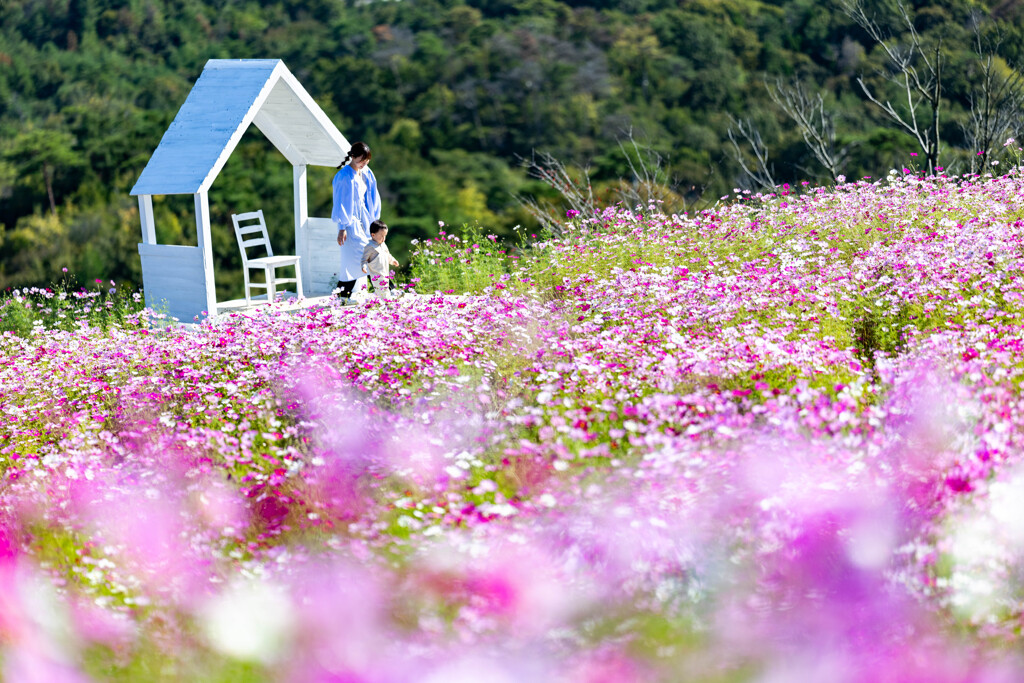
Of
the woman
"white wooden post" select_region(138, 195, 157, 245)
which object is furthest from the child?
"white wooden post" select_region(138, 195, 157, 245)

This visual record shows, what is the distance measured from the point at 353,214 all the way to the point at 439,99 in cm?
3188

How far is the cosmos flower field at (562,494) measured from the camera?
296 cm

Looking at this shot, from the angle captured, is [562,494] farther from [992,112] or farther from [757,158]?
[757,158]

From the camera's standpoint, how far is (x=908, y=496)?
321cm

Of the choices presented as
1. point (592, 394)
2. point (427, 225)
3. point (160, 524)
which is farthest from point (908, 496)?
point (427, 225)

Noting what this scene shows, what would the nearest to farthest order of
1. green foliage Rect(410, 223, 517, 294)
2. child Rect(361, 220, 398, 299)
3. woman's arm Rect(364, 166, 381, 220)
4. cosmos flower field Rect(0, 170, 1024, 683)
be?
cosmos flower field Rect(0, 170, 1024, 683), child Rect(361, 220, 398, 299), woman's arm Rect(364, 166, 381, 220), green foliage Rect(410, 223, 517, 294)

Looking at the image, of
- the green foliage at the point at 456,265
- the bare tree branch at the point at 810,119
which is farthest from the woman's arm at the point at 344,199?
the bare tree branch at the point at 810,119

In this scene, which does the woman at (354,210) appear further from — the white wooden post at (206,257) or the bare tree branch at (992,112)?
the bare tree branch at (992,112)

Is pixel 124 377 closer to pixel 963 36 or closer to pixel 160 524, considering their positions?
pixel 160 524

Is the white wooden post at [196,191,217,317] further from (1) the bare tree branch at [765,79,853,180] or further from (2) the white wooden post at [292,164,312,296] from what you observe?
(1) the bare tree branch at [765,79,853,180]

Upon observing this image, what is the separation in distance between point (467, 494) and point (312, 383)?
140 cm

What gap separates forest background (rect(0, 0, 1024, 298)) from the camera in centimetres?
2728

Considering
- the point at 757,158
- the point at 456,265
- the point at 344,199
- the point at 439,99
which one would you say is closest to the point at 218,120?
the point at 344,199

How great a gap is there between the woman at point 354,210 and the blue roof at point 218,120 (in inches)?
34.7
